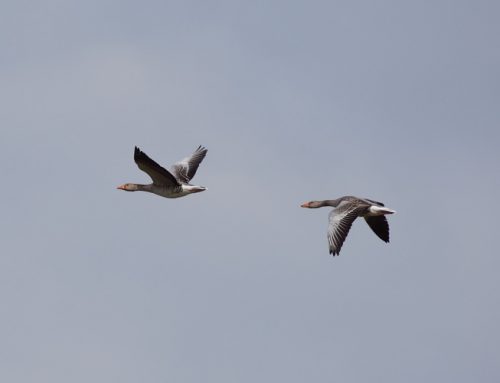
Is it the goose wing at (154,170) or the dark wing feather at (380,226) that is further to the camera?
the dark wing feather at (380,226)

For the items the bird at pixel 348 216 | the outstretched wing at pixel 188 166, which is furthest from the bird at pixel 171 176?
the bird at pixel 348 216

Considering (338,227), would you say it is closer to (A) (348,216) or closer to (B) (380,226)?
(A) (348,216)

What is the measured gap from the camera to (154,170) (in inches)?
1630

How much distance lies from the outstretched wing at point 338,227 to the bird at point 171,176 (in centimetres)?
419

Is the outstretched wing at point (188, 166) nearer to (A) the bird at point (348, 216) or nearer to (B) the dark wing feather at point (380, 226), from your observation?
(A) the bird at point (348, 216)

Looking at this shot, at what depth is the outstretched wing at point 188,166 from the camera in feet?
148

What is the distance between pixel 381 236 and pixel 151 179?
7.79 meters

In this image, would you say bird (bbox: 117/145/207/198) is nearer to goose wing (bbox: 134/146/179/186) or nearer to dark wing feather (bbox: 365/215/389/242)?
goose wing (bbox: 134/146/179/186)

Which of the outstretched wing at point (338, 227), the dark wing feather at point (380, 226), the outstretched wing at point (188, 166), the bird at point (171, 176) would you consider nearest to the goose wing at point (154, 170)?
the bird at point (171, 176)

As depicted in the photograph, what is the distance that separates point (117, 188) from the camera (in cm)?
4541

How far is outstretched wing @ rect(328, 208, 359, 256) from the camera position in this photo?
4031 cm

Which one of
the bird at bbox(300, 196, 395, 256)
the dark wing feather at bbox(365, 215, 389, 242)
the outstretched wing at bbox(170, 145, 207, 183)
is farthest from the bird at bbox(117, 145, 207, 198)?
the dark wing feather at bbox(365, 215, 389, 242)

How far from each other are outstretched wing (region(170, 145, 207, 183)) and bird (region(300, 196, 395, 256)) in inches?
156

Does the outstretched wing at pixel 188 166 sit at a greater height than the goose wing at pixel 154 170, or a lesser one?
greater
